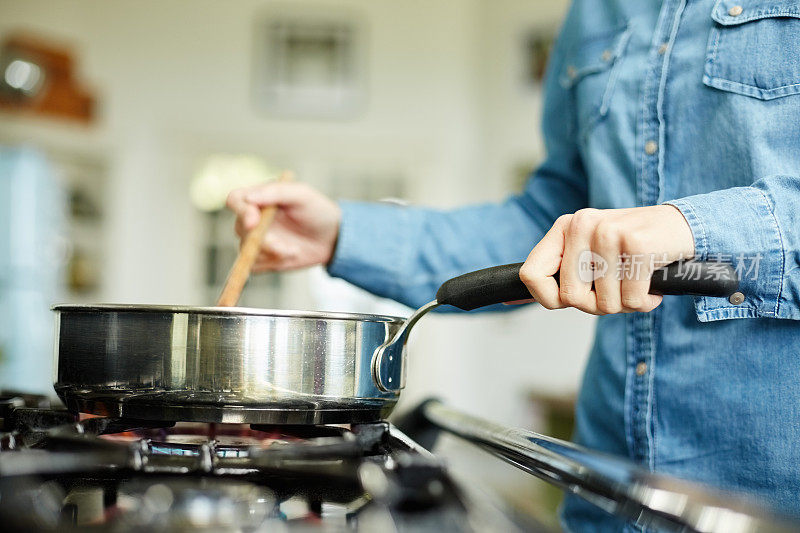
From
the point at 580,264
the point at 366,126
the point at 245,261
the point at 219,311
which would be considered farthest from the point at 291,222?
the point at 366,126

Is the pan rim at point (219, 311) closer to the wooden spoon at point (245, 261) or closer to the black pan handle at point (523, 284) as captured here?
the black pan handle at point (523, 284)

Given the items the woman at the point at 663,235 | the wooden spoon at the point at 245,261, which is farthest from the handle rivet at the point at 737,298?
the wooden spoon at the point at 245,261

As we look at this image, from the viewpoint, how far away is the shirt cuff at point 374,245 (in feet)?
2.66

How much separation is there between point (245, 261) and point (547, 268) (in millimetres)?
384

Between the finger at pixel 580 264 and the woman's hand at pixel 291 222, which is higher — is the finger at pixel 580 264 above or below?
below

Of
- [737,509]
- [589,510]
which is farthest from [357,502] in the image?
[589,510]

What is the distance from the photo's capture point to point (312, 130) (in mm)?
4465

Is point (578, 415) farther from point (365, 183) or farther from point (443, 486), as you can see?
point (365, 183)

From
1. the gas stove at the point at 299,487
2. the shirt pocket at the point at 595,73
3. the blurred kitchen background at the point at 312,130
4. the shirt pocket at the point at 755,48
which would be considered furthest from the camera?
the blurred kitchen background at the point at 312,130

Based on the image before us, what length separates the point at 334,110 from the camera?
4.47 m

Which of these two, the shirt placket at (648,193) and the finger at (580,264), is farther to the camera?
the shirt placket at (648,193)

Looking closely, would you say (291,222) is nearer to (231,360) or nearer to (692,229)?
(231,360)

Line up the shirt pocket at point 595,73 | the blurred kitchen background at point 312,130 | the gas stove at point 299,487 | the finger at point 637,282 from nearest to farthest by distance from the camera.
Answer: the gas stove at point 299,487, the finger at point 637,282, the shirt pocket at point 595,73, the blurred kitchen background at point 312,130

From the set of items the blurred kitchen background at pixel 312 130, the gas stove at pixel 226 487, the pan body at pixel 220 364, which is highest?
the blurred kitchen background at pixel 312 130
